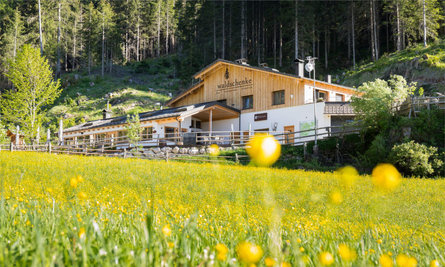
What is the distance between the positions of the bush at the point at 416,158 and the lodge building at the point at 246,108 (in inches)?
473

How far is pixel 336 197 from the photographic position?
1065 centimetres

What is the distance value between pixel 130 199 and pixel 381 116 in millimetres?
19086

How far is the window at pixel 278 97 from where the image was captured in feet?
109

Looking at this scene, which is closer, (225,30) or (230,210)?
(230,210)

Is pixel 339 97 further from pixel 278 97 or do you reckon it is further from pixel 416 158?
pixel 416 158

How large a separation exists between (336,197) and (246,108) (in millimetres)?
25380

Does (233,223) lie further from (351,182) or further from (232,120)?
(232,120)

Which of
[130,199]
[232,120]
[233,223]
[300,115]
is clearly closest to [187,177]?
[130,199]

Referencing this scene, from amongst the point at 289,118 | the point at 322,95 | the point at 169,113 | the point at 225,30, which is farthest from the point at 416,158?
the point at 225,30

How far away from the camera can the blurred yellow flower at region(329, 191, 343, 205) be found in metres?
9.95

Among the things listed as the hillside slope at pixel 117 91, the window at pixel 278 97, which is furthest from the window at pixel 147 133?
the window at pixel 278 97

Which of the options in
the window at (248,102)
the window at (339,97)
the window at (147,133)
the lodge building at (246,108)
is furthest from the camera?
the window at (248,102)

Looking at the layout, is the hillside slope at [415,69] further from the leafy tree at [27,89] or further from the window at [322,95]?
the leafy tree at [27,89]

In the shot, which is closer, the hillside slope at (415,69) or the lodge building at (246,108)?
the lodge building at (246,108)
